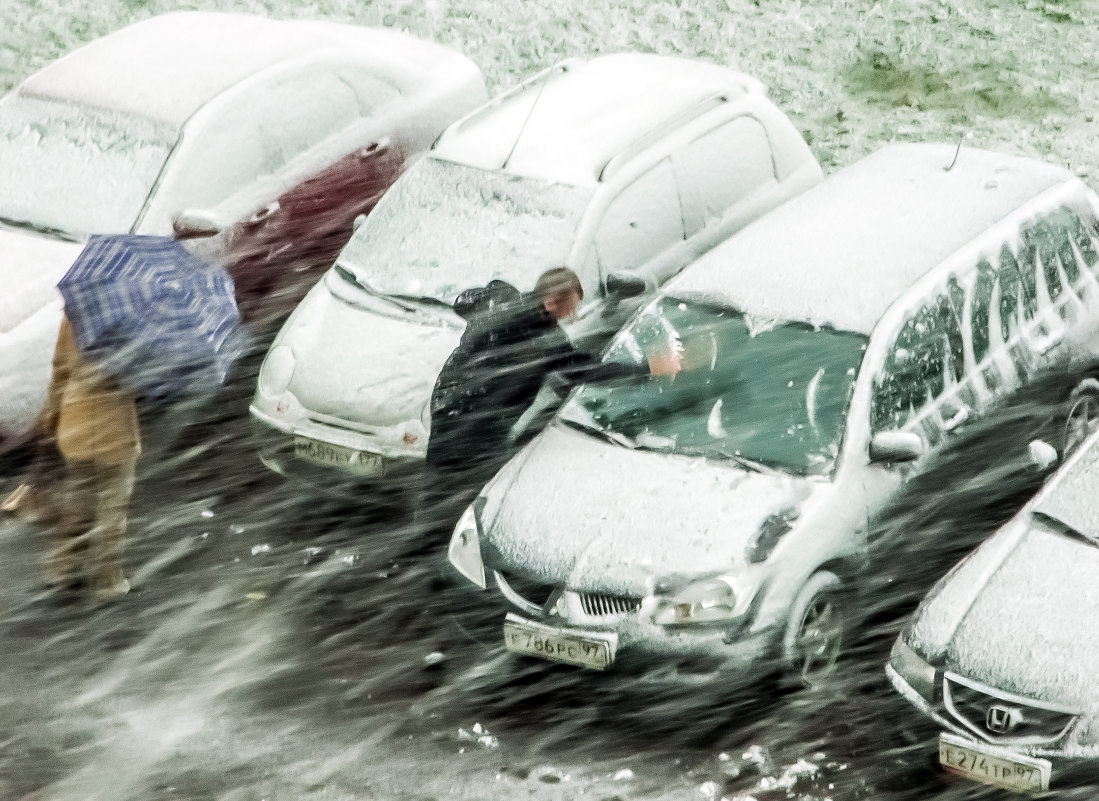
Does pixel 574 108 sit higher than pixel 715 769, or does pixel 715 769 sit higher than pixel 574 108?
pixel 574 108

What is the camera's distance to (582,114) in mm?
8391

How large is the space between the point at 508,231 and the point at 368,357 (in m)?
0.98

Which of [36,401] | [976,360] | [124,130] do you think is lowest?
[36,401]

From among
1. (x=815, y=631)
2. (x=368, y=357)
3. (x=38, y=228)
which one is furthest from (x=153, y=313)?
(x=815, y=631)

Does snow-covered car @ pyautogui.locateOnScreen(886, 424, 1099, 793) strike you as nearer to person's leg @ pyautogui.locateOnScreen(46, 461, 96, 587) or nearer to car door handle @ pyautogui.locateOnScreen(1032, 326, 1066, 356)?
car door handle @ pyautogui.locateOnScreen(1032, 326, 1066, 356)

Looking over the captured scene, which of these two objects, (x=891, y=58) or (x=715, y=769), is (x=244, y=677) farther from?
(x=891, y=58)

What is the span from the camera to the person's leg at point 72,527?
710 centimetres

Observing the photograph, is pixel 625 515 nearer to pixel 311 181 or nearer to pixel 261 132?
pixel 311 181

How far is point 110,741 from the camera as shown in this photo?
6281 millimetres

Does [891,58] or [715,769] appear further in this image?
[891,58]

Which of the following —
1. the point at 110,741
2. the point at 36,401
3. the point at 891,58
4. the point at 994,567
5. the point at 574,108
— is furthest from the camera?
the point at 891,58

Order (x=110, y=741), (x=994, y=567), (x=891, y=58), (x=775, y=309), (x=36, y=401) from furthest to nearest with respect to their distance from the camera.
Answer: (x=891, y=58) → (x=36, y=401) → (x=775, y=309) → (x=110, y=741) → (x=994, y=567)

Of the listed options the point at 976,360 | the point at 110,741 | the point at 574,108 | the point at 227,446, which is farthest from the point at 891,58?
the point at 110,741

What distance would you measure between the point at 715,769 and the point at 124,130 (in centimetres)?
502
